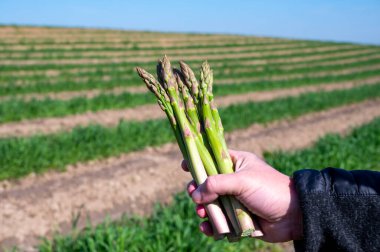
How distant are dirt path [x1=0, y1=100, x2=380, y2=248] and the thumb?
285 cm

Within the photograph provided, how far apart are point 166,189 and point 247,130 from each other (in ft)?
15.9

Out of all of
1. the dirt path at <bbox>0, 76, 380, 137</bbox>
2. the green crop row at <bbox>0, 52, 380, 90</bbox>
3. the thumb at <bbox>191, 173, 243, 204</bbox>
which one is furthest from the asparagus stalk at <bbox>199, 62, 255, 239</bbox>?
the green crop row at <bbox>0, 52, 380, 90</bbox>

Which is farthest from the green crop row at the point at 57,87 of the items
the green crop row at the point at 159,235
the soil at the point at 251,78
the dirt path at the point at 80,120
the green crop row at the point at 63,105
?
the green crop row at the point at 159,235

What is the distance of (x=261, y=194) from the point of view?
2232 millimetres

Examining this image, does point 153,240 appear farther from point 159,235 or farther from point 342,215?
point 342,215

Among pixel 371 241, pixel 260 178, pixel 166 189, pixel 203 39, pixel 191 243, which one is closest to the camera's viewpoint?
pixel 371 241

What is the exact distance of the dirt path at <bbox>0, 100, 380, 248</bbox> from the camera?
210 inches

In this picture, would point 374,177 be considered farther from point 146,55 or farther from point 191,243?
point 146,55

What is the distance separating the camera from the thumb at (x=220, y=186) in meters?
2.14

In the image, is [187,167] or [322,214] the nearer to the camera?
[322,214]

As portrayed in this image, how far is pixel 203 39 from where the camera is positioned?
48125mm

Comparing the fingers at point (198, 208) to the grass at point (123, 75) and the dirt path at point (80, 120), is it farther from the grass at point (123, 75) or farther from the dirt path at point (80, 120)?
the grass at point (123, 75)

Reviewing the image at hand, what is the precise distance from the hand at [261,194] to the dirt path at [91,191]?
281 centimetres

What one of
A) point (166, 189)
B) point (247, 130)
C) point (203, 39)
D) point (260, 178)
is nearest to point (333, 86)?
point (247, 130)
